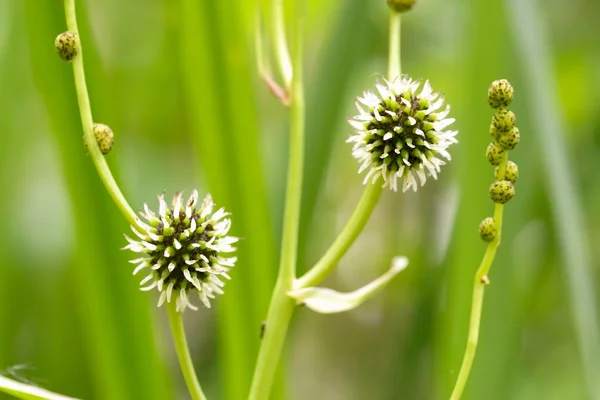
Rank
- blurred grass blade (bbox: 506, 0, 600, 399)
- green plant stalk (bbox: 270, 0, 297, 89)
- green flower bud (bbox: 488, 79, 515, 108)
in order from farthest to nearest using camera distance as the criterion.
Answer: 1. blurred grass blade (bbox: 506, 0, 600, 399)
2. green plant stalk (bbox: 270, 0, 297, 89)
3. green flower bud (bbox: 488, 79, 515, 108)

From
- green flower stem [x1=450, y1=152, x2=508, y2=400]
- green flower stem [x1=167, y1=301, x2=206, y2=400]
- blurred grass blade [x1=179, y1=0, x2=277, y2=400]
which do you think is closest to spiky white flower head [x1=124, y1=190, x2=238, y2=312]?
green flower stem [x1=167, y1=301, x2=206, y2=400]

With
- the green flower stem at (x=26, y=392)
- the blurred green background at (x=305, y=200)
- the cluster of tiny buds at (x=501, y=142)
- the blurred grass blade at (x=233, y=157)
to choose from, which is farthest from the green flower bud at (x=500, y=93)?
the blurred grass blade at (x=233, y=157)

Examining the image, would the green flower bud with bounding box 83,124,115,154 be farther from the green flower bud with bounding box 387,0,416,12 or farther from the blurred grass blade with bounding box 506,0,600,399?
the blurred grass blade with bounding box 506,0,600,399

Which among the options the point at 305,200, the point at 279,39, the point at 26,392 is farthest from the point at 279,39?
the point at 305,200

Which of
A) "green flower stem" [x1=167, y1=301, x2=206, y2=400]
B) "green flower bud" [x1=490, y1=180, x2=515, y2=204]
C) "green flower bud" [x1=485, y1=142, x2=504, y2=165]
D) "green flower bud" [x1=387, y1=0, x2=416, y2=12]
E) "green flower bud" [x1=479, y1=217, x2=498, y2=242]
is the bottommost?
"green flower stem" [x1=167, y1=301, x2=206, y2=400]

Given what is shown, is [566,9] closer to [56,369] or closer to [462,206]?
[462,206]

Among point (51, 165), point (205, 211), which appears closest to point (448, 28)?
point (51, 165)

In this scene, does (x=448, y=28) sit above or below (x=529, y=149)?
above
